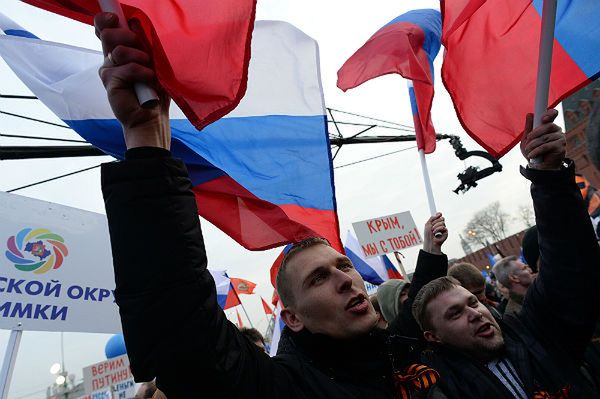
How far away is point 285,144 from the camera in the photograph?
2.96 metres

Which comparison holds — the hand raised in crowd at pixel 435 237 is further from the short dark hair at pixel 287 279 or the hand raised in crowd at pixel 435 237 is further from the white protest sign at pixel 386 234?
the white protest sign at pixel 386 234

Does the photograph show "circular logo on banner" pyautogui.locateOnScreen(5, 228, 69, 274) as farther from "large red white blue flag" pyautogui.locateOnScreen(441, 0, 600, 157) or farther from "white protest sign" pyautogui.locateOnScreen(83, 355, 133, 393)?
"white protest sign" pyautogui.locateOnScreen(83, 355, 133, 393)

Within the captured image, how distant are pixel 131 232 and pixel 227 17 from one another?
0.93 meters

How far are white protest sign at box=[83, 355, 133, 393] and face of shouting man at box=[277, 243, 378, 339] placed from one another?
9532 mm

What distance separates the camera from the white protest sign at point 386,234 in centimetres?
799

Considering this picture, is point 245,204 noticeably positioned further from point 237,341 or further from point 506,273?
point 506,273

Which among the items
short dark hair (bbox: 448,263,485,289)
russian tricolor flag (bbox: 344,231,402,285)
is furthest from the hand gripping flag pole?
russian tricolor flag (bbox: 344,231,402,285)

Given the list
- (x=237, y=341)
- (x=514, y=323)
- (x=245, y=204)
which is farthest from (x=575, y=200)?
(x=245, y=204)

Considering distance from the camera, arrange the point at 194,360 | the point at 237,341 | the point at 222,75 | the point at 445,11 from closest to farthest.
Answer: the point at 194,360 < the point at 237,341 < the point at 222,75 < the point at 445,11

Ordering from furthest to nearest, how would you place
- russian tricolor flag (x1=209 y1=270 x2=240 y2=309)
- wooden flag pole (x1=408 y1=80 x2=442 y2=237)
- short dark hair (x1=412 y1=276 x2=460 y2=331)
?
russian tricolor flag (x1=209 y1=270 x2=240 y2=309), wooden flag pole (x1=408 y1=80 x2=442 y2=237), short dark hair (x1=412 y1=276 x2=460 y2=331)

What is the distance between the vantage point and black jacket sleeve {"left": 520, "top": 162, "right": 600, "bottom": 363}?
5.95 ft

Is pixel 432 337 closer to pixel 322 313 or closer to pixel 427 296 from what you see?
pixel 427 296

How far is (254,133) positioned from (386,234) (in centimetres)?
587

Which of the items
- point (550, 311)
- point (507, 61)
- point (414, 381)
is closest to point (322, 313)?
point (414, 381)
